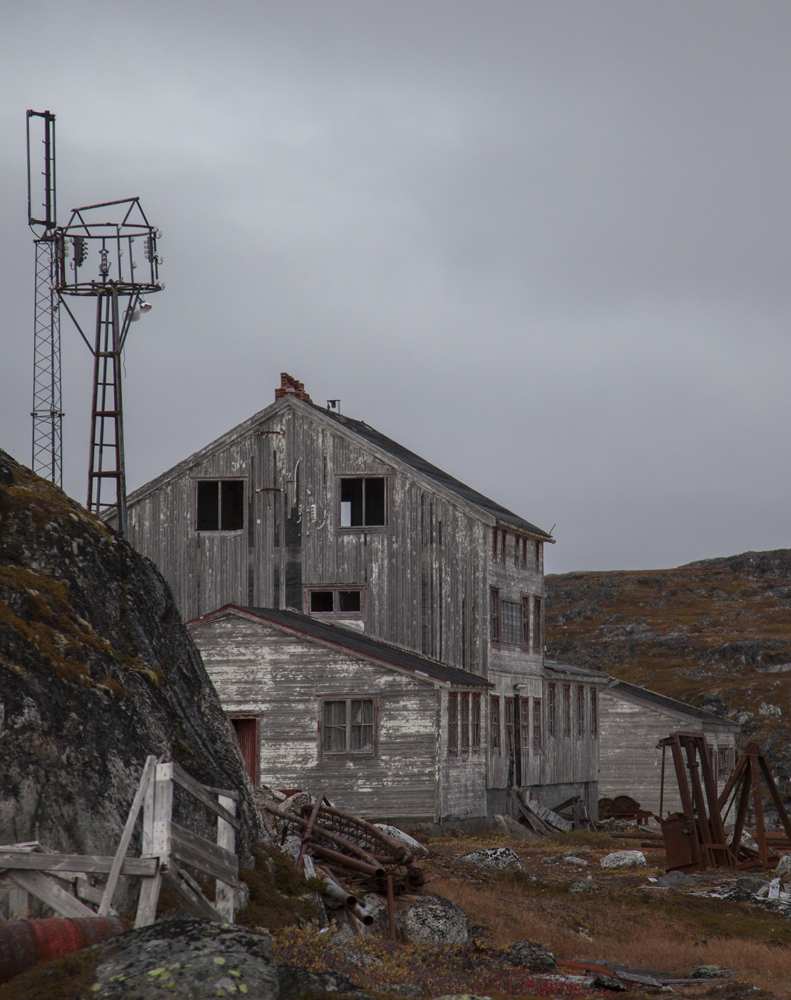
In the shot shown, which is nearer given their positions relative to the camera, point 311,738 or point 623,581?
point 311,738

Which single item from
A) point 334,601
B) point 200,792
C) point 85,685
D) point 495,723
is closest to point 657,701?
point 495,723

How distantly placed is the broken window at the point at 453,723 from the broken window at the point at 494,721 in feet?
10.3

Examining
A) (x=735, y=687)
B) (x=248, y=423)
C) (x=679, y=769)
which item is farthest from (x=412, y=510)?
(x=735, y=687)

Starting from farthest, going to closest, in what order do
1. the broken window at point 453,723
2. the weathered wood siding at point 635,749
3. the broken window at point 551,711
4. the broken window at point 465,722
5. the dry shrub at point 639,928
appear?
1. the weathered wood siding at point 635,749
2. the broken window at point 551,711
3. the broken window at point 465,722
4. the broken window at point 453,723
5. the dry shrub at point 639,928

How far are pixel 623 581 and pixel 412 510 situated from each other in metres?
97.7

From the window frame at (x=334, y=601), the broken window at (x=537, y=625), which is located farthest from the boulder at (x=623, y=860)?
the broken window at (x=537, y=625)

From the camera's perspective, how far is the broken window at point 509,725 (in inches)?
1452

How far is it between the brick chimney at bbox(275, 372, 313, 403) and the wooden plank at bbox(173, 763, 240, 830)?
24.8 m

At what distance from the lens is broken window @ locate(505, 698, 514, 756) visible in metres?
36.9

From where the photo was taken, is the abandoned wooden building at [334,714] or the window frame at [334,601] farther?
the window frame at [334,601]

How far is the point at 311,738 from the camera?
102ft

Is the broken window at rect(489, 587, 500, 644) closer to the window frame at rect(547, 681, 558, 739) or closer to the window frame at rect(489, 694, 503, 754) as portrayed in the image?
the window frame at rect(489, 694, 503, 754)

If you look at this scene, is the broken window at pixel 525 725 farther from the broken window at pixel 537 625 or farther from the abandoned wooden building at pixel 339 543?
the broken window at pixel 537 625

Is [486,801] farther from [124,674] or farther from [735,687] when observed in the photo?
[735,687]
